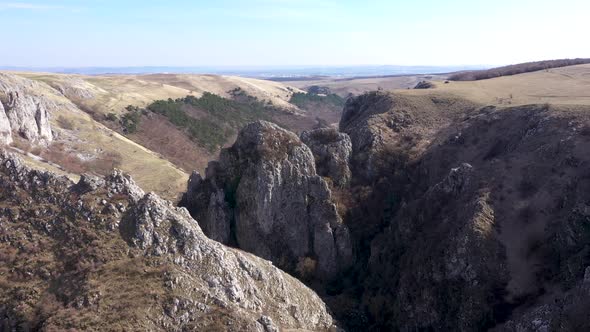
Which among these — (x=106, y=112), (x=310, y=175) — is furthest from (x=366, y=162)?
(x=106, y=112)

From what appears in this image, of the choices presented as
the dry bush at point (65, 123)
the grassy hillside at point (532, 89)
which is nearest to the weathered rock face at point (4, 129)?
the dry bush at point (65, 123)

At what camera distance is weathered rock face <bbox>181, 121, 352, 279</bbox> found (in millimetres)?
56844

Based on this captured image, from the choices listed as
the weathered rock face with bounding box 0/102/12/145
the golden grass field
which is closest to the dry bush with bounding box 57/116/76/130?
the golden grass field

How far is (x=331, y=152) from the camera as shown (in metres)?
65.9

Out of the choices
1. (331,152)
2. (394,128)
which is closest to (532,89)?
(394,128)

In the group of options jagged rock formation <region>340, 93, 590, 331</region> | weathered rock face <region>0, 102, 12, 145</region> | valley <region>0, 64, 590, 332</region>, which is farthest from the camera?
weathered rock face <region>0, 102, 12, 145</region>

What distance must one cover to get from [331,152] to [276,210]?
1380 cm

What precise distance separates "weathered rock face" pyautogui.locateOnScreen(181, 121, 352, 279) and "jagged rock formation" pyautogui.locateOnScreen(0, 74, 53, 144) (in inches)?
1474

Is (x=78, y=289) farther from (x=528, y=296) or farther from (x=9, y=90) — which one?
(x=9, y=90)

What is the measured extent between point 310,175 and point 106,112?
82.0 m

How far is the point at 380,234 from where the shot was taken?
56469mm

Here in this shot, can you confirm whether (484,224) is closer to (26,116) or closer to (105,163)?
(105,163)

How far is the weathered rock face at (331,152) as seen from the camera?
64688mm

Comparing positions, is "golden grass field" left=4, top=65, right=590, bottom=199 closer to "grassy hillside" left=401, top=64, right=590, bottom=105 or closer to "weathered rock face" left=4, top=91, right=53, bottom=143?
"grassy hillside" left=401, top=64, right=590, bottom=105
